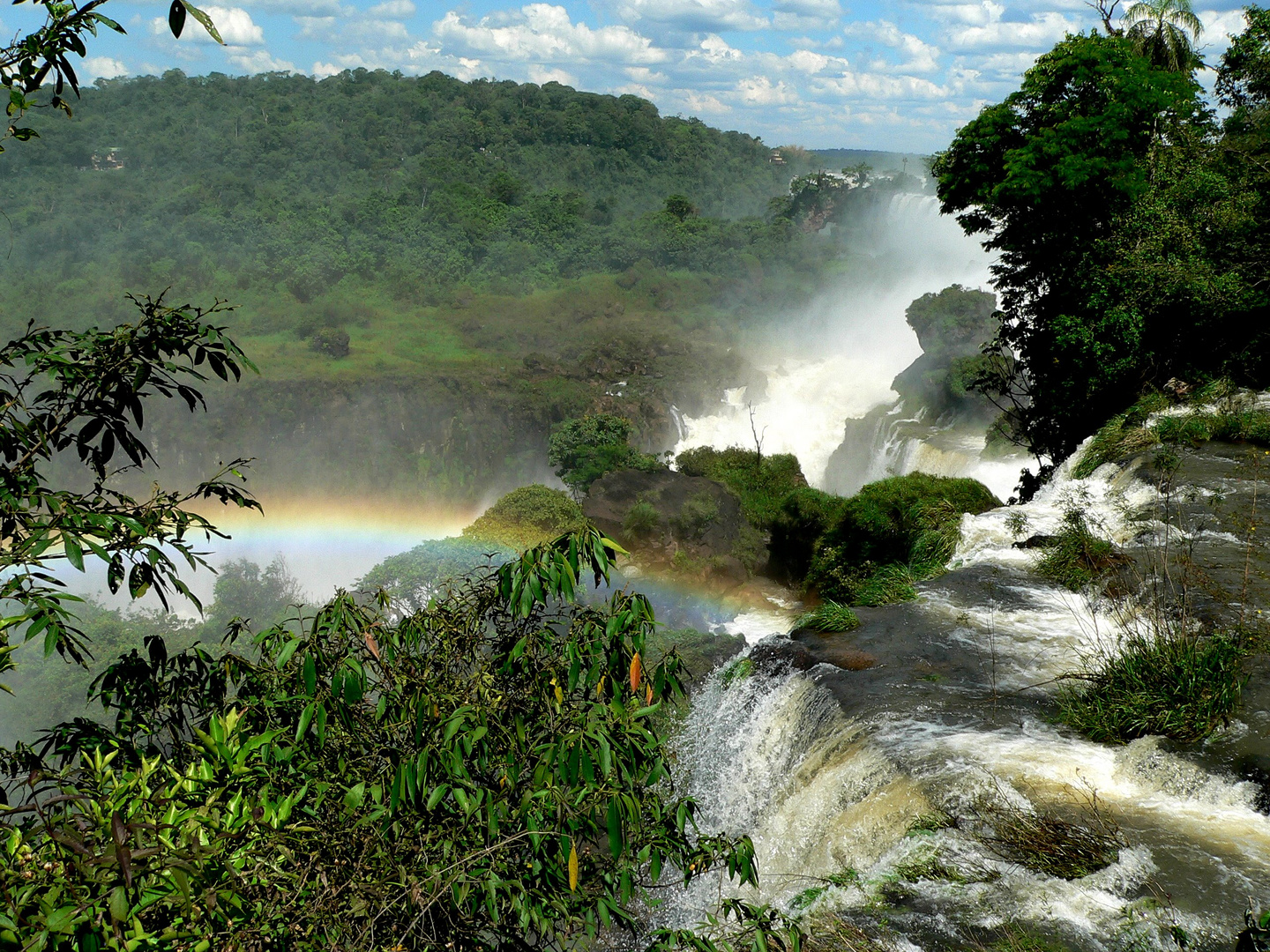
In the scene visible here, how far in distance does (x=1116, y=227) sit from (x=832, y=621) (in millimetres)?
10377

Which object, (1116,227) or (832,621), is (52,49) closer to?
(832,621)

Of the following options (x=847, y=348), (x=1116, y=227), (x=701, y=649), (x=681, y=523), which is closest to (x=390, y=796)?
(x=701, y=649)

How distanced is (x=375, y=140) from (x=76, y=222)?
30807 millimetres

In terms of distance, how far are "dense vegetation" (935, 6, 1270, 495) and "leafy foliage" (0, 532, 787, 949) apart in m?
14.3

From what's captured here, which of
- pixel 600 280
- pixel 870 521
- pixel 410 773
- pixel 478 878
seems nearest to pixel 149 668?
pixel 410 773

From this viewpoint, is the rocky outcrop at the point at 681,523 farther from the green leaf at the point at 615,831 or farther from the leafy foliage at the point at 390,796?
the green leaf at the point at 615,831

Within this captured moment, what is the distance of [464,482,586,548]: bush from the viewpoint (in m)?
28.4

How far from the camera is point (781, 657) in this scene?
29.1 feet

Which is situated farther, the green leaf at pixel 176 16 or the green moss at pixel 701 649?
the green moss at pixel 701 649

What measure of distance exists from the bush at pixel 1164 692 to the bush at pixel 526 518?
2204cm

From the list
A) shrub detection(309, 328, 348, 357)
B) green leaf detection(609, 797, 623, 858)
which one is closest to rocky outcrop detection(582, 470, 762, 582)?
green leaf detection(609, 797, 623, 858)

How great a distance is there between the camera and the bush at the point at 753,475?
85.8 feet

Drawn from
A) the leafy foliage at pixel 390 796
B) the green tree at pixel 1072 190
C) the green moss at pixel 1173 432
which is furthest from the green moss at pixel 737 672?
the green tree at pixel 1072 190

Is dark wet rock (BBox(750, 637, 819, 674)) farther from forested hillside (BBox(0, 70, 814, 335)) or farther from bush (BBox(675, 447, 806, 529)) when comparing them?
forested hillside (BBox(0, 70, 814, 335))
